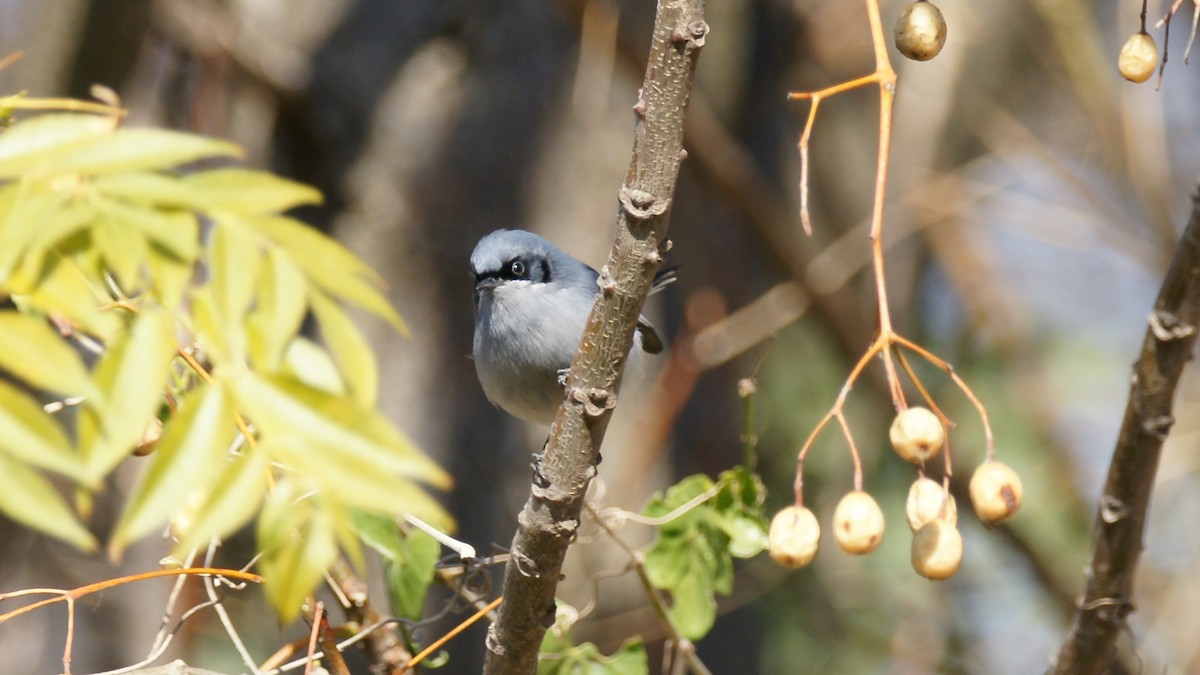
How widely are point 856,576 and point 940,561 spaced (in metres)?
3.53

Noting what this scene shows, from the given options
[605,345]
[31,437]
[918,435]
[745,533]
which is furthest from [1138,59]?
[31,437]

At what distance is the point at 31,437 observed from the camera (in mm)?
690

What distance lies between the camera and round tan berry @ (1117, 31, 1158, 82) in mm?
1406

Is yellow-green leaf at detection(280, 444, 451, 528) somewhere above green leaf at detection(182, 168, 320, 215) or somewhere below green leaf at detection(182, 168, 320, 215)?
below

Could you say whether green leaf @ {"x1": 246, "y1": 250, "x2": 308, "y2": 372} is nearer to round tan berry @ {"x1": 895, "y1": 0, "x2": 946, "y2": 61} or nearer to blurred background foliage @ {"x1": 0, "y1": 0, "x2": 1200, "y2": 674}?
round tan berry @ {"x1": 895, "y1": 0, "x2": 946, "y2": 61}

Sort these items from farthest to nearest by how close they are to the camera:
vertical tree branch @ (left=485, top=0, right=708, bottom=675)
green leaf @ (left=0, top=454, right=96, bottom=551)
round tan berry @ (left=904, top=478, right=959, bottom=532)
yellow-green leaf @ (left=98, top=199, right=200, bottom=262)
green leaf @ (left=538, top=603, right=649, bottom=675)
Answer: green leaf @ (left=538, top=603, right=649, bottom=675) < round tan berry @ (left=904, top=478, right=959, bottom=532) < vertical tree branch @ (left=485, top=0, right=708, bottom=675) < yellow-green leaf @ (left=98, top=199, right=200, bottom=262) < green leaf @ (left=0, top=454, right=96, bottom=551)

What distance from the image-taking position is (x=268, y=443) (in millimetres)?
713

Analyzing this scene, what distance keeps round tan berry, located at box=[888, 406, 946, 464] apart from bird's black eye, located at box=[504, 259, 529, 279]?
4.84 ft

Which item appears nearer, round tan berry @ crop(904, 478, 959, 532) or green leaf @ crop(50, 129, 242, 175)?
green leaf @ crop(50, 129, 242, 175)

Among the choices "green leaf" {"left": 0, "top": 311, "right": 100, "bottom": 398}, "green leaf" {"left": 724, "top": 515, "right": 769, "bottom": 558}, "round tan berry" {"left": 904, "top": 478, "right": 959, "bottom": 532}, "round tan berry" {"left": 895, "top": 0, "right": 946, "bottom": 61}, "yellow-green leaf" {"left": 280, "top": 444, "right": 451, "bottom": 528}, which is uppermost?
"round tan berry" {"left": 895, "top": 0, "right": 946, "bottom": 61}

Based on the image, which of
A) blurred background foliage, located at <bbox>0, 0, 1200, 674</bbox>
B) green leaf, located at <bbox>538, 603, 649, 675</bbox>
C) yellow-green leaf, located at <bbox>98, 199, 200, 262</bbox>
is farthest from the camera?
blurred background foliage, located at <bbox>0, 0, 1200, 674</bbox>

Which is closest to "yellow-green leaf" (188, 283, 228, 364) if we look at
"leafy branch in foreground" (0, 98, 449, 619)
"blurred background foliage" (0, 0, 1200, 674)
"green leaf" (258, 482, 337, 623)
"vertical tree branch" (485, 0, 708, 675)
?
"leafy branch in foreground" (0, 98, 449, 619)

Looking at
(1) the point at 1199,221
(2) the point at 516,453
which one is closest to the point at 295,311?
(1) the point at 1199,221

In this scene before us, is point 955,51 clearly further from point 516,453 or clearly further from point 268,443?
point 268,443
